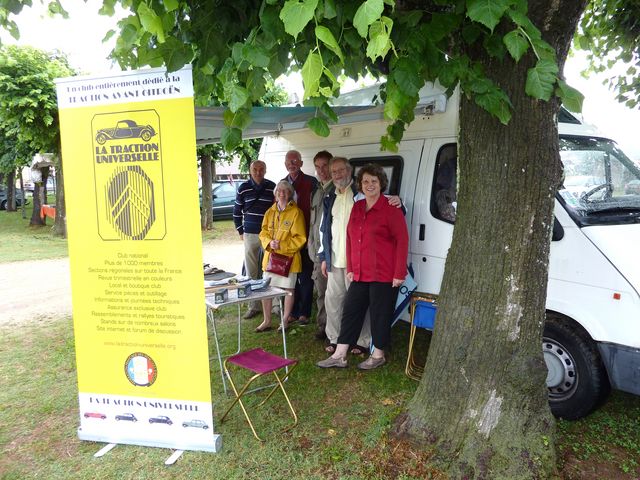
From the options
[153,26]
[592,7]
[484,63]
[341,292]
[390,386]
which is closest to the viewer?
[153,26]

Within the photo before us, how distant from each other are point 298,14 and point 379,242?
9.09ft

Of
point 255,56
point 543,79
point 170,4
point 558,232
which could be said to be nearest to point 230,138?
point 255,56

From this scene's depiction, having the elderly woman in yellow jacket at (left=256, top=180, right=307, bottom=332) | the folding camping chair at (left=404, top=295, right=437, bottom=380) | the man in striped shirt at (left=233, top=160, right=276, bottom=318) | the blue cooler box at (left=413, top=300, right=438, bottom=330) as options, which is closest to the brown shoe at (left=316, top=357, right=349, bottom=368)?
the folding camping chair at (left=404, top=295, right=437, bottom=380)

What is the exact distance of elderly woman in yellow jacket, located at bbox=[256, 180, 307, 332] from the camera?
5441 mm

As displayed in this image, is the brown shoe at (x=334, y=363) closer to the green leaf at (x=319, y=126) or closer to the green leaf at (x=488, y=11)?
the green leaf at (x=319, y=126)

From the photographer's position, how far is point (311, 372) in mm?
4648

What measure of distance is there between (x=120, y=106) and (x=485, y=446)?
298cm

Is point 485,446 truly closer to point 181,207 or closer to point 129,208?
point 181,207

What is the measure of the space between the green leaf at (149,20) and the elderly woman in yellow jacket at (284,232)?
307cm

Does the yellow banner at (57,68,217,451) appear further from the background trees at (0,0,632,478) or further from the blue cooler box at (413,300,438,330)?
the blue cooler box at (413,300,438,330)

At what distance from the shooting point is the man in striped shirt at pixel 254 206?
19.9ft

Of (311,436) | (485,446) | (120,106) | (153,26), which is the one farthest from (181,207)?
(485,446)

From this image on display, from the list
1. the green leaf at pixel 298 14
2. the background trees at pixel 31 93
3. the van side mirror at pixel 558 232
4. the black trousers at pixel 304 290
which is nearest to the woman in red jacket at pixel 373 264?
the van side mirror at pixel 558 232

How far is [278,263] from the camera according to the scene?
18.0 ft
